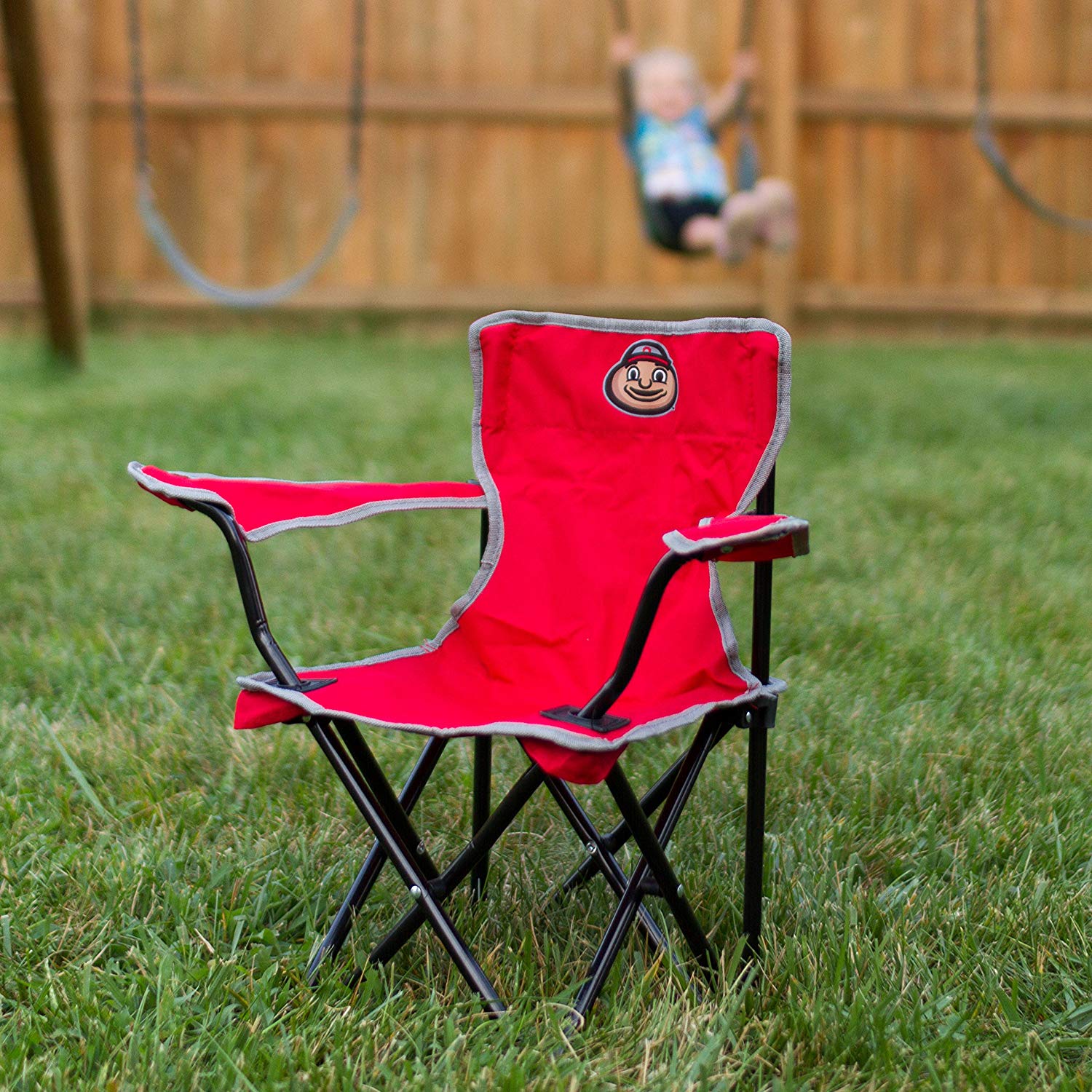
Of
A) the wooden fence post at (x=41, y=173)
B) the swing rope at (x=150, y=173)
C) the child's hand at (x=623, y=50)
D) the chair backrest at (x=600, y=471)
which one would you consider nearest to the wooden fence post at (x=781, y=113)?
the child's hand at (x=623, y=50)

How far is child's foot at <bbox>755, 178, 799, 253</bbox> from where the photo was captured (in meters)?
5.74

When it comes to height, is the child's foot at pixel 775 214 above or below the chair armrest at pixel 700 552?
above

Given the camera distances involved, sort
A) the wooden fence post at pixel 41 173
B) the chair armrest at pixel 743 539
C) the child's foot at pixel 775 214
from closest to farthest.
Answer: the chair armrest at pixel 743 539 < the wooden fence post at pixel 41 173 < the child's foot at pixel 775 214

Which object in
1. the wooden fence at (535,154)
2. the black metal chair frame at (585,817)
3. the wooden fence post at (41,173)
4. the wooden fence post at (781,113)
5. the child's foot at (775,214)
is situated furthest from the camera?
the wooden fence at (535,154)

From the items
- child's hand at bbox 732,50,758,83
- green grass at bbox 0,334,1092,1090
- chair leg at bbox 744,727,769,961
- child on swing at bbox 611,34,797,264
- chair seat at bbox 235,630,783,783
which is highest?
child's hand at bbox 732,50,758,83

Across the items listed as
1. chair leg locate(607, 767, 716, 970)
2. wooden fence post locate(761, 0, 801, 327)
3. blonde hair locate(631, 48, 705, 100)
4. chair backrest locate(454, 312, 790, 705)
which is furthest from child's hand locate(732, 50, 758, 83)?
chair leg locate(607, 767, 716, 970)

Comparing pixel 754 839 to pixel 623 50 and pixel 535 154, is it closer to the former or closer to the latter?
pixel 623 50

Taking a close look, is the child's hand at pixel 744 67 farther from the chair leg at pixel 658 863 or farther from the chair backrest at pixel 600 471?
the chair leg at pixel 658 863

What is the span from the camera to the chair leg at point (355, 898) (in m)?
1.40

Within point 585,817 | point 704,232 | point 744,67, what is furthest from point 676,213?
point 585,817

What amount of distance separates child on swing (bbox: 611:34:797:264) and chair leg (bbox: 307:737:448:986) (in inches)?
181

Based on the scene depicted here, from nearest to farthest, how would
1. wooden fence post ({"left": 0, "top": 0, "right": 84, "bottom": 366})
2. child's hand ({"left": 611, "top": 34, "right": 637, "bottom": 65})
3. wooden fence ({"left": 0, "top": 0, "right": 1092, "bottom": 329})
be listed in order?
wooden fence post ({"left": 0, "top": 0, "right": 84, "bottom": 366})
child's hand ({"left": 611, "top": 34, "right": 637, "bottom": 65})
wooden fence ({"left": 0, "top": 0, "right": 1092, "bottom": 329})

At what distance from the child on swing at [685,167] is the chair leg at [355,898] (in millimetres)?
4590

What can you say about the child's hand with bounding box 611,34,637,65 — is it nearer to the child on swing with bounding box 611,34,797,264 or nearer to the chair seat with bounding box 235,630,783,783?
the child on swing with bounding box 611,34,797,264
